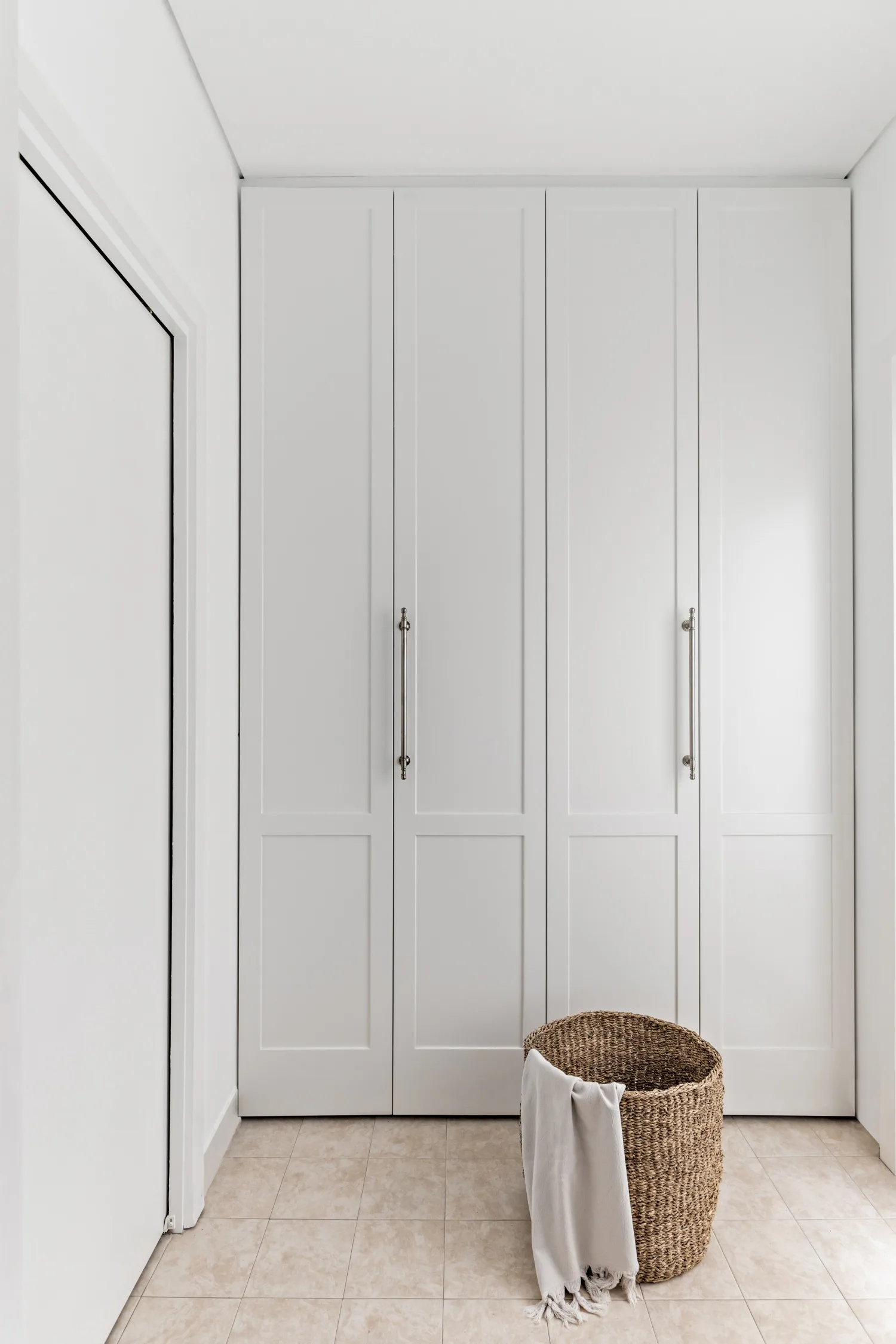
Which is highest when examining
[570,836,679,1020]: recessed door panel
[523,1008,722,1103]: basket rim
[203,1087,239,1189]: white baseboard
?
[570,836,679,1020]: recessed door panel

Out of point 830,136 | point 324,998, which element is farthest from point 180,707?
point 830,136

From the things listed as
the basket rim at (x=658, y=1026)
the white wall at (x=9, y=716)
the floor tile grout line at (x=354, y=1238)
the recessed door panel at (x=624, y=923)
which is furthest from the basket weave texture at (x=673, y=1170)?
the white wall at (x=9, y=716)

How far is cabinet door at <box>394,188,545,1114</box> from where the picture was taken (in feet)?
8.39

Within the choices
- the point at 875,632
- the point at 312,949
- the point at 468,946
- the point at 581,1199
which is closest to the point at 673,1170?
the point at 581,1199

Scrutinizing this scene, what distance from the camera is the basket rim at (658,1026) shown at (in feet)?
6.19

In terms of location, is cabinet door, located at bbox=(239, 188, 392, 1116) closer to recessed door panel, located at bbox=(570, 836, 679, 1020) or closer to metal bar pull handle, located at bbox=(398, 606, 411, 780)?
metal bar pull handle, located at bbox=(398, 606, 411, 780)

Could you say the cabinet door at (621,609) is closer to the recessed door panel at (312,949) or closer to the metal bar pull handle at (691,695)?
the metal bar pull handle at (691,695)

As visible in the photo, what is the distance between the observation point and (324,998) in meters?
2.56

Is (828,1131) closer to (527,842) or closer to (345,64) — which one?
(527,842)

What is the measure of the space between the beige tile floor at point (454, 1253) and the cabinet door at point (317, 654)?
30 cm

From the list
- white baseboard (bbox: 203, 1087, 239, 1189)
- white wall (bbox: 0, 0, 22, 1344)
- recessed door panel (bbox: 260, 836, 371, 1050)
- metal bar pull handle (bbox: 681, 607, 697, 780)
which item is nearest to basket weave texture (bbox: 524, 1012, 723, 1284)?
metal bar pull handle (bbox: 681, 607, 697, 780)

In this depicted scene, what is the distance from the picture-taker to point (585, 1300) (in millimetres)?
1815

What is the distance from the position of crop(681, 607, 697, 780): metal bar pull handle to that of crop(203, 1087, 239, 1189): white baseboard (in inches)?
61.1

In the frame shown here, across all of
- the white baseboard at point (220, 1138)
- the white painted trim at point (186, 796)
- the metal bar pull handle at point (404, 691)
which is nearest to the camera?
the white painted trim at point (186, 796)
